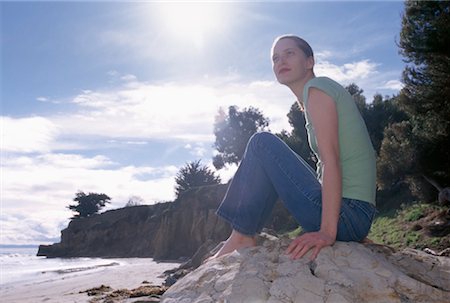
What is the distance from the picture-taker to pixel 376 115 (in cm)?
2458

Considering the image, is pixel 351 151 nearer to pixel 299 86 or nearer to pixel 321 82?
pixel 321 82

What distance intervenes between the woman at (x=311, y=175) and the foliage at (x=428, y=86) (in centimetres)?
1114

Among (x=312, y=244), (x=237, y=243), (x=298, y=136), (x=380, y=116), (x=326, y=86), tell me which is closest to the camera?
(x=312, y=244)

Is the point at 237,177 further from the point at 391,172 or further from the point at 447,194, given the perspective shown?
the point at 391,172

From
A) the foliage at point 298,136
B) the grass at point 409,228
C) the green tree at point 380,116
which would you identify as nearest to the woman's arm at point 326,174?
the grass at point 409,228

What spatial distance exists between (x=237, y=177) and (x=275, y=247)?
504 millimetres

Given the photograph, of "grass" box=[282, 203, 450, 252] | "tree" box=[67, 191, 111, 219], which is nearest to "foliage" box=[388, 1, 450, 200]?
"grass" box=[282, 203, 450, 252]

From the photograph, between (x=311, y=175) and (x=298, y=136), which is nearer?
(x=311, y=175)

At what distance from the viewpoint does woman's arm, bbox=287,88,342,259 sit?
2326mm

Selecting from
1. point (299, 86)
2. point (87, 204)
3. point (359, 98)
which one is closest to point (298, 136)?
point (359, 98)

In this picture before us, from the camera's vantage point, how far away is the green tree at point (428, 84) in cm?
1241

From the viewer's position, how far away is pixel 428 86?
13.2 meters

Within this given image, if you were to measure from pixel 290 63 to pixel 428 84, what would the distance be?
39.7ft

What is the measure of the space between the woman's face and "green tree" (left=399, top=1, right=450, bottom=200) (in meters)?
11.0
